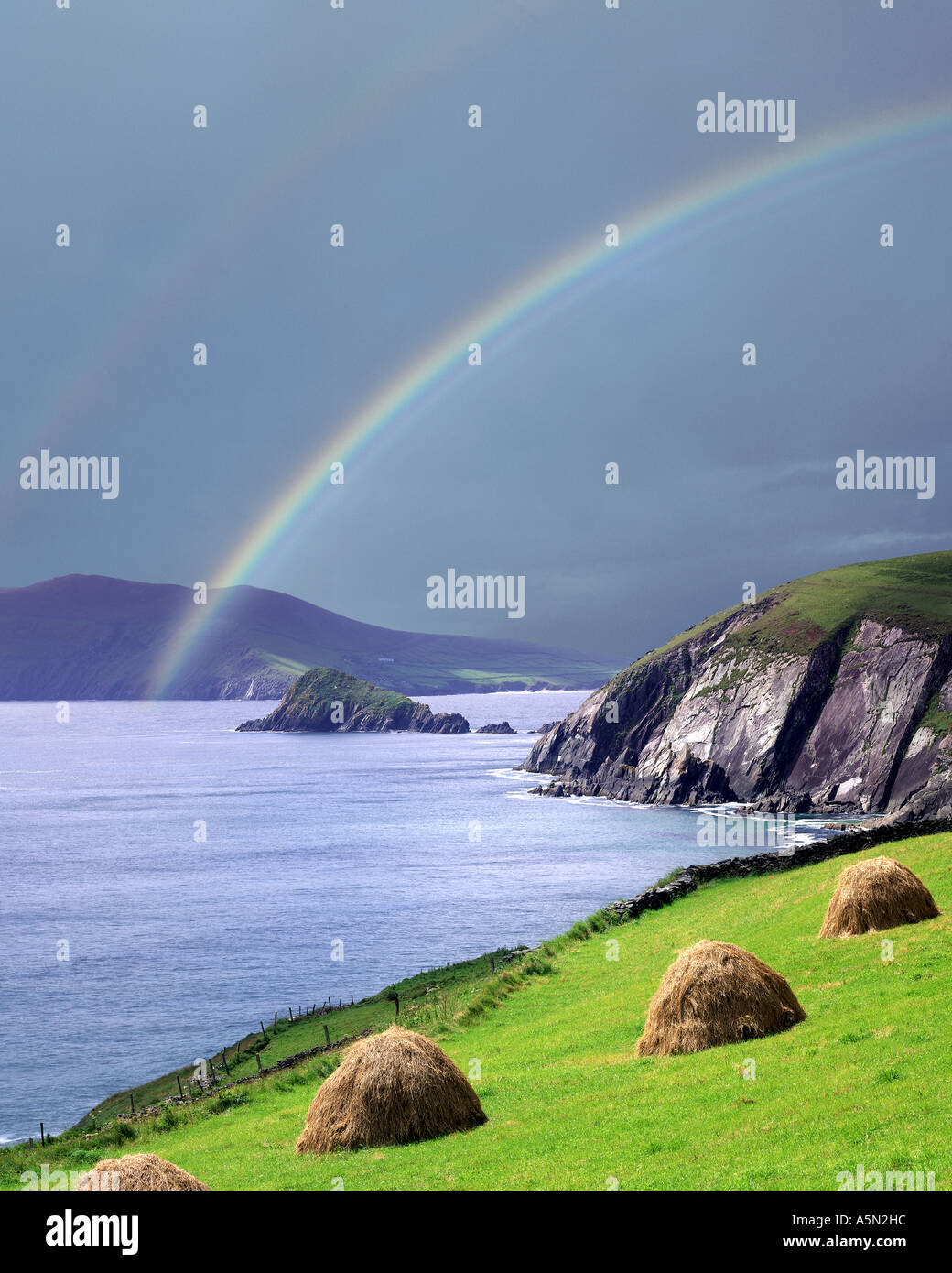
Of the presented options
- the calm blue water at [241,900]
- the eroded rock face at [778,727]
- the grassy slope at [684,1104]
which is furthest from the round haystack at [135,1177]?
the eroded rock face at [778,727]

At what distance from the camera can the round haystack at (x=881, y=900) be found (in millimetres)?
30281

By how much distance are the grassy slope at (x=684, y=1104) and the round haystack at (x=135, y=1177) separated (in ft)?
13.7

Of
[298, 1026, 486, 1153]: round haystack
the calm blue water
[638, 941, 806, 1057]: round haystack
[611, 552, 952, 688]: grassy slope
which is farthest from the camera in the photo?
[611, 552, 952, 688]: grassy slope

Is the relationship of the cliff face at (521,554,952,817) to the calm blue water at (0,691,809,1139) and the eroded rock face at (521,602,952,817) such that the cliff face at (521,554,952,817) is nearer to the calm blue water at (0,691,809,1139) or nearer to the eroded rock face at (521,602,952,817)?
the eroded rock face at (521,602,952,817)

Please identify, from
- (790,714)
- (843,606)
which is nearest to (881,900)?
(790,714)

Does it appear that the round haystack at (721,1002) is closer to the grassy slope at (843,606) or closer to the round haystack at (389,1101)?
the round haystack at (389,1101)

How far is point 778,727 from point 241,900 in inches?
3521

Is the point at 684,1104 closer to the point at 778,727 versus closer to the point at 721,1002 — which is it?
the point at 721,1002

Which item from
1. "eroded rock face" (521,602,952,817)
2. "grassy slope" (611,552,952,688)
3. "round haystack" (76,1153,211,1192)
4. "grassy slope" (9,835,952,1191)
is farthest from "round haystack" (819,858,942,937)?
"grassy slope" (611,552,952,688)

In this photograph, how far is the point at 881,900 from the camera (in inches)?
1199

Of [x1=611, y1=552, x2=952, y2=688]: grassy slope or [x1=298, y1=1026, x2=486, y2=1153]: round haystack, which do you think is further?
[x1=611, y1=552, x2=952, y2=688]: grassy slope

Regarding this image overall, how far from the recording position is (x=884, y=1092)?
1647 cm

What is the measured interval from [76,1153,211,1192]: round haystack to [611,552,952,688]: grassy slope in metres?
148

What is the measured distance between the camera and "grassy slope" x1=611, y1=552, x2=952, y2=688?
154 meters
